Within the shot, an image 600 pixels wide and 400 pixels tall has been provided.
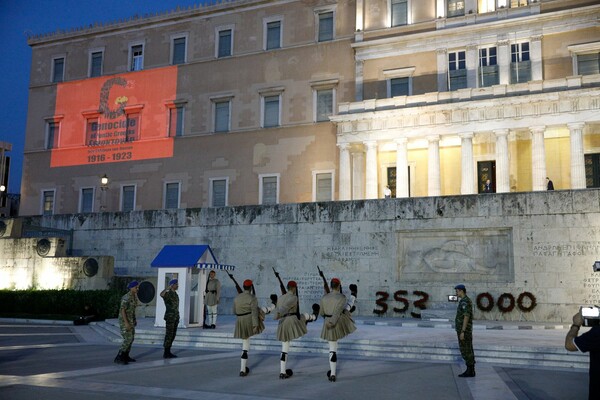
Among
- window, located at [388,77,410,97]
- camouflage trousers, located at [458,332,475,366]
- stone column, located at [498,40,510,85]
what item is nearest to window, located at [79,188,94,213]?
window, located at [388,77,410,97]

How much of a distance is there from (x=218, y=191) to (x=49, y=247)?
1415 centimetres

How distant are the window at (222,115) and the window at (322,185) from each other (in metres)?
7.64

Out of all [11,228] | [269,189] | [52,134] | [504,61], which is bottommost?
[11,228]

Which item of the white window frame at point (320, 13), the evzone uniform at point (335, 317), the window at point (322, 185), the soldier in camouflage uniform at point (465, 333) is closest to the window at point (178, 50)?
the white window frame at point (320, 13)

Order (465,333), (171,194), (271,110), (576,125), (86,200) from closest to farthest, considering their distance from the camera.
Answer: (465,333)
(576,125)
(271,110)
(171,194)
(86,200)

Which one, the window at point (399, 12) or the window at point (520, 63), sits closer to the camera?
the window at point (520, 63)

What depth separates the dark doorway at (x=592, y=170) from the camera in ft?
103

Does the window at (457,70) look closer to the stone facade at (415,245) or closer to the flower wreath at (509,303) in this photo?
the stone facade at (415,245)

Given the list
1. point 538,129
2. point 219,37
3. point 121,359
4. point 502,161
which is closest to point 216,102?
point 219,37

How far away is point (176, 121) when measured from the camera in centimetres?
4072

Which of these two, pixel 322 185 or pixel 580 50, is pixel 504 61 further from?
pixel 322 185

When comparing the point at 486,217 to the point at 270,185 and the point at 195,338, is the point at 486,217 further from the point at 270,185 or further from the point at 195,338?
the point at 270,185

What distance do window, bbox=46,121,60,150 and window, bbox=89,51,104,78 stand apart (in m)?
4.78

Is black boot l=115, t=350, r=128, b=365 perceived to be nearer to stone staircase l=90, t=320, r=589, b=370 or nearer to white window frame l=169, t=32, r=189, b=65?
stone staircase l=90, t=320, r=589, b=370
